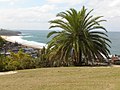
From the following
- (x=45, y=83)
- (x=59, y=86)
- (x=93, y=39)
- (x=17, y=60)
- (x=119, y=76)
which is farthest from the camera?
(x=93, y=39)

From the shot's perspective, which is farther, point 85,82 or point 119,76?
point 119,76

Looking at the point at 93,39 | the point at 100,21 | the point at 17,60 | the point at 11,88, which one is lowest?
the point at 11,88

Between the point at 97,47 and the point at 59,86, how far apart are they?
41.7 feet

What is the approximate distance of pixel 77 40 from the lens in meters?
21.5

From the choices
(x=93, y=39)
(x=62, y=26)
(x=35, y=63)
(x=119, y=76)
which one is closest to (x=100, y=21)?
(x=93, y=39)

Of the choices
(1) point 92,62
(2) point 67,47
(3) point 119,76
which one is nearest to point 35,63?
(2) point 67,47

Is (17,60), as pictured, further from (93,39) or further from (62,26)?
(93,39)

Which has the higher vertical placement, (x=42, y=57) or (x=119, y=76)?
A: (x=42, y=57)

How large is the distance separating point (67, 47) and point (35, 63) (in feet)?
8.77

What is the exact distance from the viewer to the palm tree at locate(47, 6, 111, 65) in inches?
854

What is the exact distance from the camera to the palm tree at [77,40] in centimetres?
2170

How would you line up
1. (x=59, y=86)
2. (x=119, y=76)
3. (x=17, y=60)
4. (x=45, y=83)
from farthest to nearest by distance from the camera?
(x=17, y=60)
(x=119, y=76)
(x=45, y=83)
(x=59, y=86)

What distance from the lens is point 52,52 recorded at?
2228 centimetres

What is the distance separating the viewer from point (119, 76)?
11.5 meters
